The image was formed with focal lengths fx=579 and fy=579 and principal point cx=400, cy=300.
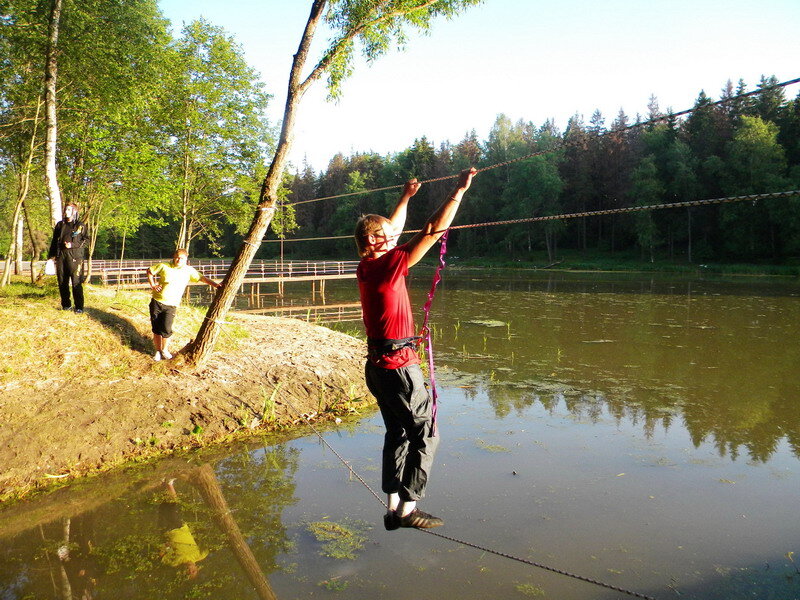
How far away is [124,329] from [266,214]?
2.74 metres

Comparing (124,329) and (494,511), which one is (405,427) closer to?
(494,511)

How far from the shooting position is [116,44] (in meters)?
13.7

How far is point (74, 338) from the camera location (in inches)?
308

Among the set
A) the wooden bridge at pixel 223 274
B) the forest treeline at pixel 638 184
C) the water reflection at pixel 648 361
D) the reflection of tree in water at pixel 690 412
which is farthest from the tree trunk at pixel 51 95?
the forest treeline at pixel 638 184

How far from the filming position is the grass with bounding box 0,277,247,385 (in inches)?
279

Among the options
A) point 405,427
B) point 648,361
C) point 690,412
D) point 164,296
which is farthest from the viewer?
point 648,361

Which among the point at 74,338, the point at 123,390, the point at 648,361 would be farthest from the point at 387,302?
the point at 648,361

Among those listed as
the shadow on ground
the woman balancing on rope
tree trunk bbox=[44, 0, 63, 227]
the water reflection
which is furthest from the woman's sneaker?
tree trunk bbox=[44, 0, 63, 227]

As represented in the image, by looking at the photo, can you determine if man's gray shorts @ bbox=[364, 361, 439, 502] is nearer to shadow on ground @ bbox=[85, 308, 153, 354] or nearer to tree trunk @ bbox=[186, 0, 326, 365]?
tree trunk @ bbox=[186, 0, 326, 365]

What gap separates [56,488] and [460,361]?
8279 mm

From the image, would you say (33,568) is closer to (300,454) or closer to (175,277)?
(300,454)

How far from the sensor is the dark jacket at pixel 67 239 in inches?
333

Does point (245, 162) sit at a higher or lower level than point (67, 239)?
higher

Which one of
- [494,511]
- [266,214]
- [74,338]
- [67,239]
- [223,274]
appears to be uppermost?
[266,214]
